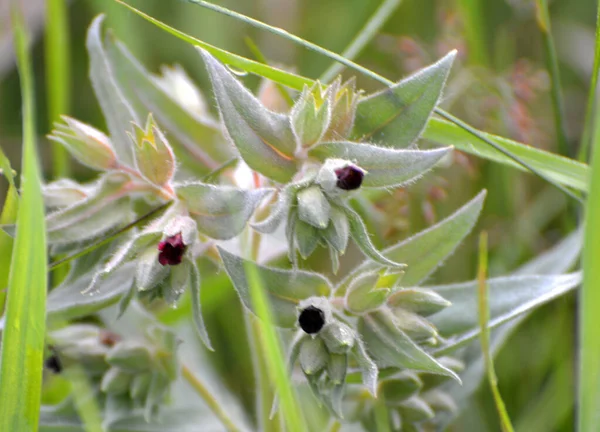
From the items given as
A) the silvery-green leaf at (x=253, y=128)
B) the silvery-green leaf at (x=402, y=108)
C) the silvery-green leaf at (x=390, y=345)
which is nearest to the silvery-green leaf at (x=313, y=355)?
the silvery-green leaf at (x=390, y=345)

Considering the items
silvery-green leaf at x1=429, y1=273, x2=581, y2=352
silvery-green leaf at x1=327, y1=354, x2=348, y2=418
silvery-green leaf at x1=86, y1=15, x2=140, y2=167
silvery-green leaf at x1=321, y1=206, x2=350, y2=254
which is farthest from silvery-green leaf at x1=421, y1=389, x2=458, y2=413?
silvery-green leaf at x1=86, y1=15, x2=140, y2=167

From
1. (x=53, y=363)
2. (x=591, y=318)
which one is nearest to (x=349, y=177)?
(x=591, y=318)

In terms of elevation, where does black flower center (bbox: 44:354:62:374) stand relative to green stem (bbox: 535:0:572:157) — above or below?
below

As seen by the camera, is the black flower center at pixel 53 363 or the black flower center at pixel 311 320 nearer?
the black flower center at pixel 311 320

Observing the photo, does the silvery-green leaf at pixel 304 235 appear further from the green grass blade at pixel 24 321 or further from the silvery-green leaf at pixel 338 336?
the green grass blade at pixel 24 321

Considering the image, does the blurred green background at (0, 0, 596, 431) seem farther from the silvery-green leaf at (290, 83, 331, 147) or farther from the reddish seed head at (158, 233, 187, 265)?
the reddish seed head at (158, 233, 187, 265)

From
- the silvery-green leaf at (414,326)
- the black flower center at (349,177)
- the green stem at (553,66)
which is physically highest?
the green stem at (553,66)
